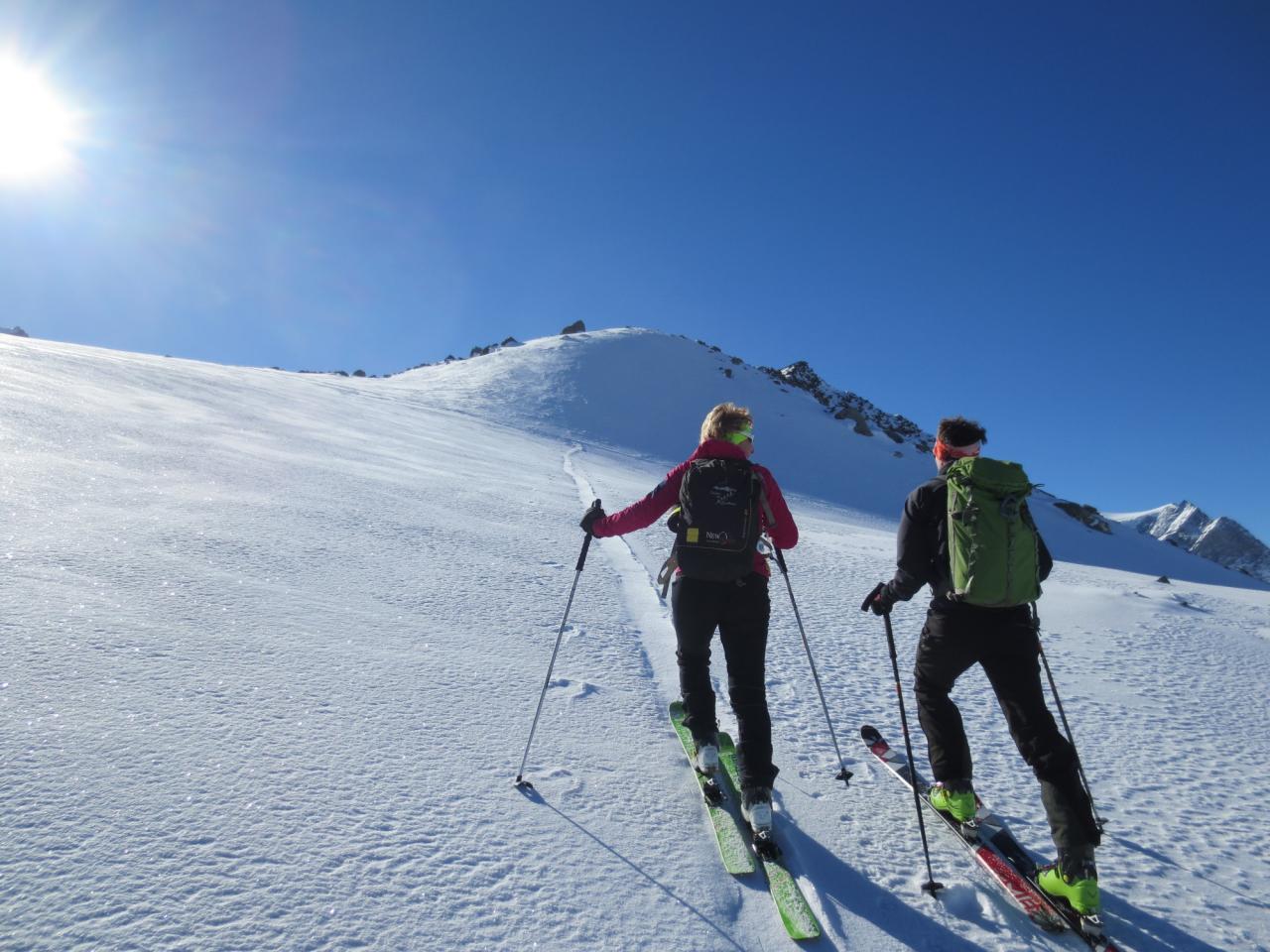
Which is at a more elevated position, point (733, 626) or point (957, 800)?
point (733, 626)

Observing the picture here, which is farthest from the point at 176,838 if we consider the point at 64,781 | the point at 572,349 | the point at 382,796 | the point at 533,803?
the point at 572,349

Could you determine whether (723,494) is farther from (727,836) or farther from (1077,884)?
(1077,884)

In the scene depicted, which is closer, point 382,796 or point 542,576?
point 382,796

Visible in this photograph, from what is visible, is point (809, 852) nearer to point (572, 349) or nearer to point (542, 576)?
point (542, 576)

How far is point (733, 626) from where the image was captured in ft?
11.8

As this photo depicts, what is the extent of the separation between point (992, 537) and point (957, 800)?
152 centimetres

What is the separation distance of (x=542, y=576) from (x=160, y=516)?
13.9 feet

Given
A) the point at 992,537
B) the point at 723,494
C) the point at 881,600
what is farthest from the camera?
the point at 881,600

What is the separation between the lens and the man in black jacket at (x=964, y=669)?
2926 millimetres

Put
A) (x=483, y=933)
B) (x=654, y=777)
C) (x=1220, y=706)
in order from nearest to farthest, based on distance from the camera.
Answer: (x=483, y=933)
(x=654, y=777)
(x=1220, y=706)

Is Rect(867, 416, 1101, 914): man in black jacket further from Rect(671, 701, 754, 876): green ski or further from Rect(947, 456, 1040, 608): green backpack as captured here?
Rect(671, 701, 754, 876): green ski

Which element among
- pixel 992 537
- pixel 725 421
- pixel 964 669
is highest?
pixel 725 421

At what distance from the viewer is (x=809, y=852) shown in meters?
3.25

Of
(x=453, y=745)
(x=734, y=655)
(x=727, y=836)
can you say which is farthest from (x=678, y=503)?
(x=453, y=745)
